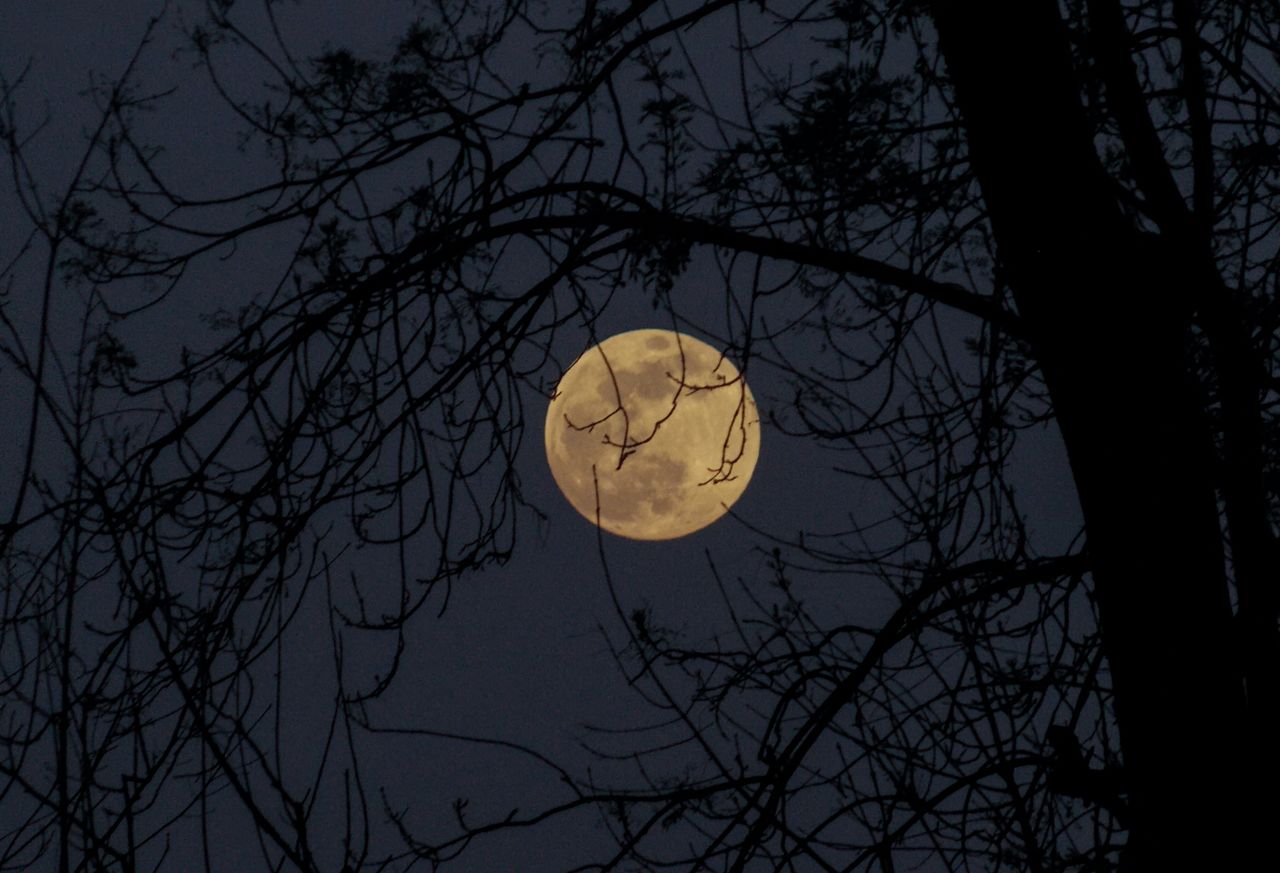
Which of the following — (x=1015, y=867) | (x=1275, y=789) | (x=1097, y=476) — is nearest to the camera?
(x=1275, y=789)

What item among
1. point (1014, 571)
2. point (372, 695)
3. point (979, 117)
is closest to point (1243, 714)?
point (1014, 571)

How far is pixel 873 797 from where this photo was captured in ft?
13.2

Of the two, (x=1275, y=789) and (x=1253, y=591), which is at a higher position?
(x=1253, y=591)

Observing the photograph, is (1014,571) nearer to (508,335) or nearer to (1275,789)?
(1275,789)

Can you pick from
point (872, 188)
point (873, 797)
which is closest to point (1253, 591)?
point (873, 797)

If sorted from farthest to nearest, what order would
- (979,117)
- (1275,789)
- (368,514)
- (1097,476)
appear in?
(368,514), (979,117), (1097,476), (1275,789)

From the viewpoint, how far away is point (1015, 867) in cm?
518

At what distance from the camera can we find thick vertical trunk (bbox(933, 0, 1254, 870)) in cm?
306

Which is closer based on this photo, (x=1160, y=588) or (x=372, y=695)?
(x=1160, y=588)

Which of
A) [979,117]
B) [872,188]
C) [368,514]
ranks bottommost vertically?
[368,514]

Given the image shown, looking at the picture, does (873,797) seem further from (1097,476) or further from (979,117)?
(979,117)

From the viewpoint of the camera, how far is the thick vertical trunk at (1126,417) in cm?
306

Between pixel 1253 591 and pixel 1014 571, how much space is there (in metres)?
0.75

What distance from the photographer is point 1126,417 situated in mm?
3256
